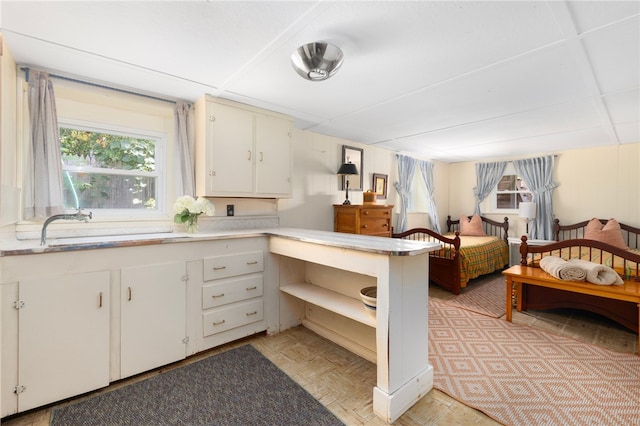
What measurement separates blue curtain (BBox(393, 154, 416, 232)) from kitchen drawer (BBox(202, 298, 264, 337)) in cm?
308

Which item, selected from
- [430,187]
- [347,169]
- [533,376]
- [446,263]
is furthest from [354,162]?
[533,376]

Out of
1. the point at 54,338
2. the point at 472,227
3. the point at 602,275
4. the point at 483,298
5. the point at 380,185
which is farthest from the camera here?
the point at 472,227

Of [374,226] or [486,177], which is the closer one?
[374,226]

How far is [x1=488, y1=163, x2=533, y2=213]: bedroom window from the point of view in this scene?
17.6 ft

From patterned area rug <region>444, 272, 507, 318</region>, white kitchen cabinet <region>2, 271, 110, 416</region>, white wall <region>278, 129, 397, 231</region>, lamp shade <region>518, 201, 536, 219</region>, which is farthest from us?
lamp shade <region>518, 201, 536, 219</region>

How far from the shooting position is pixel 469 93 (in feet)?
8.31

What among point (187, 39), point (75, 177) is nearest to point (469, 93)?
point (187, 39)

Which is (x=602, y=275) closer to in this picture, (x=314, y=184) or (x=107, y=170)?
(x=314, y=184)

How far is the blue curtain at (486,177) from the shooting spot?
18.2 ft

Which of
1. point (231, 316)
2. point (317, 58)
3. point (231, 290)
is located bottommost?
point (231, 316)

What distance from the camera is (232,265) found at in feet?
8.12

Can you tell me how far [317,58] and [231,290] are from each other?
6.26ft

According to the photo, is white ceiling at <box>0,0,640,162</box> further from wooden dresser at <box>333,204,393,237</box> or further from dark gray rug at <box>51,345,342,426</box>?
dark gray rug at <box>51,345,342,426</box>

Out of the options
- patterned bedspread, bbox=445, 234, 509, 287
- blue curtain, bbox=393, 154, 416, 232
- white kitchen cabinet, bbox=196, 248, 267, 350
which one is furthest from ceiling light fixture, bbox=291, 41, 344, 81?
blue curtain, bbox=393, 154, 416, 232
